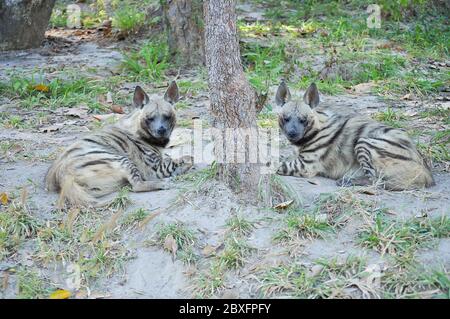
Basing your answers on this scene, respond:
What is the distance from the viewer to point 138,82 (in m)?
9.01

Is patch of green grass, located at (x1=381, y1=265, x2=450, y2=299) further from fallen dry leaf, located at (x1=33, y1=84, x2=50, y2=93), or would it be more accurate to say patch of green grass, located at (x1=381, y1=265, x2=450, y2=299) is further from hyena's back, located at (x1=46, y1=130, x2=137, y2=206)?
fallen dry leaf, located at (x1=33, y1=84, x2=50, y2=93)

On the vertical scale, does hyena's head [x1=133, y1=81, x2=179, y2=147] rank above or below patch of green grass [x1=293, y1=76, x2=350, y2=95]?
above

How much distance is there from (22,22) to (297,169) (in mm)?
5577

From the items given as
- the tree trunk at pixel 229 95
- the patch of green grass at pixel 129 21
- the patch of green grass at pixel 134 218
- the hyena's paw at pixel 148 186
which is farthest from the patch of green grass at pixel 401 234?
the patch of green grass at pixel 129 21

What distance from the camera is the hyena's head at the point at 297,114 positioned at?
6.57 meters

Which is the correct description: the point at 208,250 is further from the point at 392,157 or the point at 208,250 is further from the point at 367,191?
the point at 392,157

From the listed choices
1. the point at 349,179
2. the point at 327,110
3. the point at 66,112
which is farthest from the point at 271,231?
the point at 66,112

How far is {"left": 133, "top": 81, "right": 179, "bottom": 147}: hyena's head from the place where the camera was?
6562 millimetres

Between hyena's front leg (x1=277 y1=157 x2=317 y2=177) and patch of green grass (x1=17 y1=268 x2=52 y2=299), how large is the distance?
2.45 m

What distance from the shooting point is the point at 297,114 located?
6.58 meters

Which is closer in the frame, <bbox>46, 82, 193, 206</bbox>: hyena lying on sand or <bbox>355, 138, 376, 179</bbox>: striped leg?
<bbox>46, 82, 193, 206</bbox>: hyena lying on sand

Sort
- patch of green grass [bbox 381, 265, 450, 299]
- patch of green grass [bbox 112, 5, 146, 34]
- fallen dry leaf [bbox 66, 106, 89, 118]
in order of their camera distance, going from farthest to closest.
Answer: patch of green grass [bbox 112, 5, 146, 34], fallen dry leaf [bbox 66, 106, 89, 118], patch of green grass [bbox 381, 265, 450, 299]

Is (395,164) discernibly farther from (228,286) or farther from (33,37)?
(33,37)

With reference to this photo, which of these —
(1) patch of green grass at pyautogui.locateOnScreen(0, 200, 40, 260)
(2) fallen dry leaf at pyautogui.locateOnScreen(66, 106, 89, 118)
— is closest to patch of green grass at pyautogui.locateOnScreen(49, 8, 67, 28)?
(2) fallen dry leaf at pyautogui.locateOnScreen(66, 106, 89, 118)
